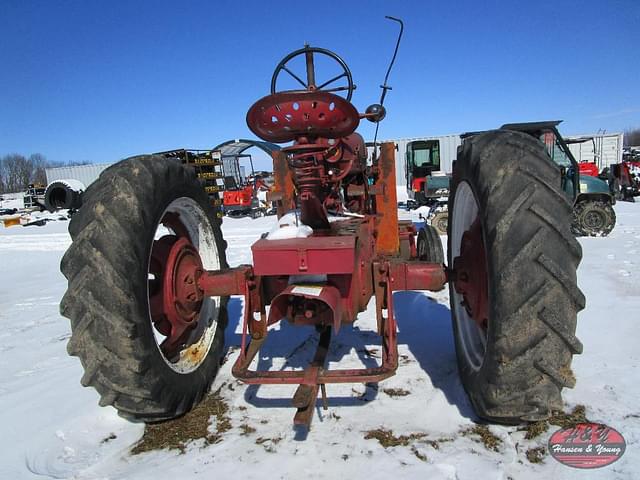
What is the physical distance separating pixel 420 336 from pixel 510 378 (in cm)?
180

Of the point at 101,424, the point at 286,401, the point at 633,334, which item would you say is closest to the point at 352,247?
the point at 286,401

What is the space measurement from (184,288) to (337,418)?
4.20 ft

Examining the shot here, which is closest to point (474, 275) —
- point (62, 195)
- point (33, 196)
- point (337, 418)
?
point (337, 418)

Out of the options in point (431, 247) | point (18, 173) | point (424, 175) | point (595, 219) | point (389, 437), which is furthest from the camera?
point (18, 173)

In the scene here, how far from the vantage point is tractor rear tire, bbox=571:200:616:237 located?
8352 millimetres

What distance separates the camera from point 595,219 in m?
8.44

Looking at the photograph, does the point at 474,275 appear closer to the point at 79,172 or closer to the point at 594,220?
the point at 594,220

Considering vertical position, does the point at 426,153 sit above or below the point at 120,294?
above

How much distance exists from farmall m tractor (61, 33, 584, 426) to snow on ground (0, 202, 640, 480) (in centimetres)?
23

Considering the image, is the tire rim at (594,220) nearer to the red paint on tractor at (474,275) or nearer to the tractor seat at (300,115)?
the red paint on tractor at (474,275)

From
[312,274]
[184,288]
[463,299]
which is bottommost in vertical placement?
[463,299]

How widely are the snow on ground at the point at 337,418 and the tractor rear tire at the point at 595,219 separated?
4.83 m

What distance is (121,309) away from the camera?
203 centimetres

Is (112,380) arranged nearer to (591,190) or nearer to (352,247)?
(352,247)
